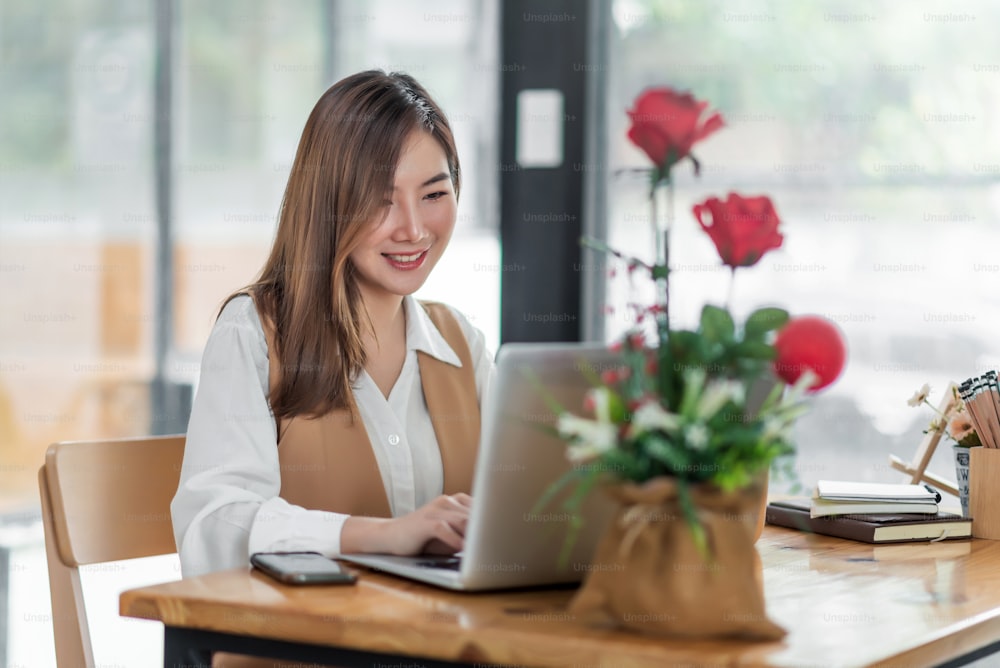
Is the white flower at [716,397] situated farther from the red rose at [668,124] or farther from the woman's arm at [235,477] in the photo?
the woman's arm at [235,477]

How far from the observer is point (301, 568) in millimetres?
1293

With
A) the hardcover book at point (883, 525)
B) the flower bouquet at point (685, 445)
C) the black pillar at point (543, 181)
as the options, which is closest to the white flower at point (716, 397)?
the flower bouquet at point (685, 445)

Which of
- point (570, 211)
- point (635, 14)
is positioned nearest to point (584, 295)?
point (570, 211)

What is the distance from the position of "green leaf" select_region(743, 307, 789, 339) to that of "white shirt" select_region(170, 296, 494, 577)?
638mm

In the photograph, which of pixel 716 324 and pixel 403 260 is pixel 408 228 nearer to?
pixel 403 260

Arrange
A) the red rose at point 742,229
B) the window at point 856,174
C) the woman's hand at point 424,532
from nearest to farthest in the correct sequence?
the red rose at point 742,229 < the woman's hand at point 424,532 < the window at point 856,174

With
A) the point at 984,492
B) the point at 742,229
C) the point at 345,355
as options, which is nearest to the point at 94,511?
the point at 345,355

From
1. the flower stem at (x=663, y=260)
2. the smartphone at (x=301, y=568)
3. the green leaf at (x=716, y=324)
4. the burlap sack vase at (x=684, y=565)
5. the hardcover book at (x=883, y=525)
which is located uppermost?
the flower stem at (x=663, y=260)

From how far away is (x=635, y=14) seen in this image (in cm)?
352

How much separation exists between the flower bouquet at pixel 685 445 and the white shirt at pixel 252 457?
53 centimetres

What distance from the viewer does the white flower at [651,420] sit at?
1020mm

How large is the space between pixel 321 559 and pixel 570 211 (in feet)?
7.61

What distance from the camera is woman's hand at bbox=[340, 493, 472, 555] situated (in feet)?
4.62

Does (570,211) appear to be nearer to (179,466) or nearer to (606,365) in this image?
(179,466)
